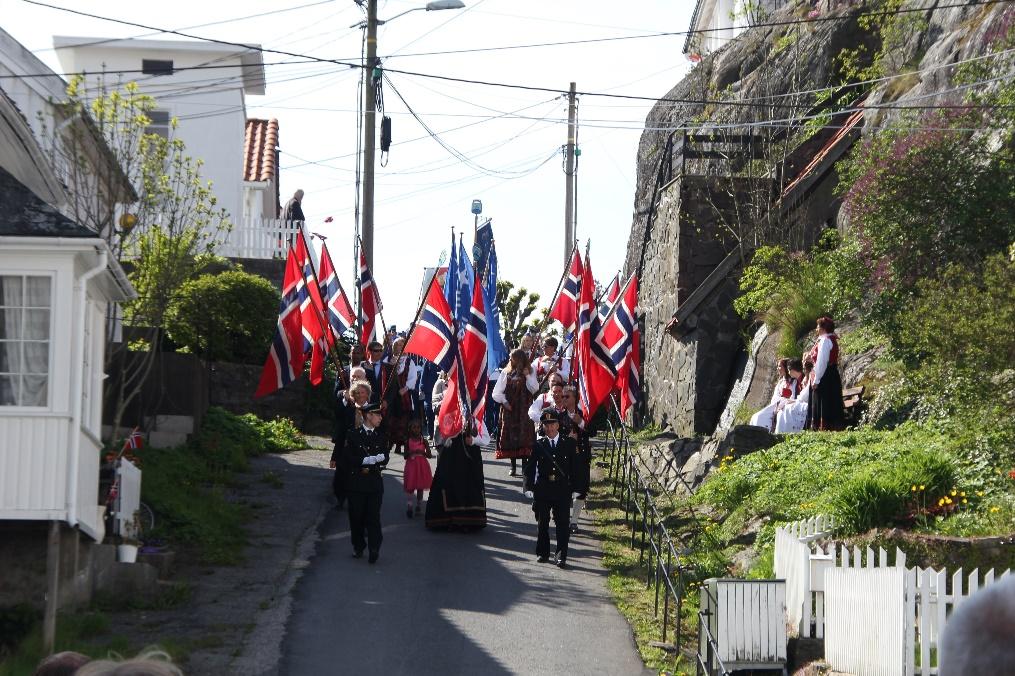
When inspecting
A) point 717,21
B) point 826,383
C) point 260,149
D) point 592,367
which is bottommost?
point 826,383

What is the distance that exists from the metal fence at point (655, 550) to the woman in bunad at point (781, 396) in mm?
1822

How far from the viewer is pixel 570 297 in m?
19.7

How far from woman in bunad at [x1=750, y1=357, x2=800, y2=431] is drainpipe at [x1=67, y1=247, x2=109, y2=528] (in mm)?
9313

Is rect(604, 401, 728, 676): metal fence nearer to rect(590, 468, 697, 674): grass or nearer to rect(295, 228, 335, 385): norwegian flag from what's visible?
rect(590, 468, 697, 674): grass

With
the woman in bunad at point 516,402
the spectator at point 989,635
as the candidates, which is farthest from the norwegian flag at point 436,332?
the spectator at point 989,635

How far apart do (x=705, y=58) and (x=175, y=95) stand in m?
12.7

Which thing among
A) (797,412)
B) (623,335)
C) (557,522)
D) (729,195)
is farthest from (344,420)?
(729,195)

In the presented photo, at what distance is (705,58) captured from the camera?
31.6 metres

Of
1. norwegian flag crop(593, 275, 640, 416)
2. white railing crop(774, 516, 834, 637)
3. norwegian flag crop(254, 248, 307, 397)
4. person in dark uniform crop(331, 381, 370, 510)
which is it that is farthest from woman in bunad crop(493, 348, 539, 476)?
white railing crop(774, 516, 834, 637)

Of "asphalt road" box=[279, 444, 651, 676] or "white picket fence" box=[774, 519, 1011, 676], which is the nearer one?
"white picket fence" box=[774, 519, 1011, 676]

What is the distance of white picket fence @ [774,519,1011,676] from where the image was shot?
937 centimetres

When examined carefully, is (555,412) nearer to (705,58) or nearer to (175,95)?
(705,58)

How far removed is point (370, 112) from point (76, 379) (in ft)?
38.7

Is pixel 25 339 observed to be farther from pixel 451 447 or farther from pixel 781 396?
pixel 781 396
